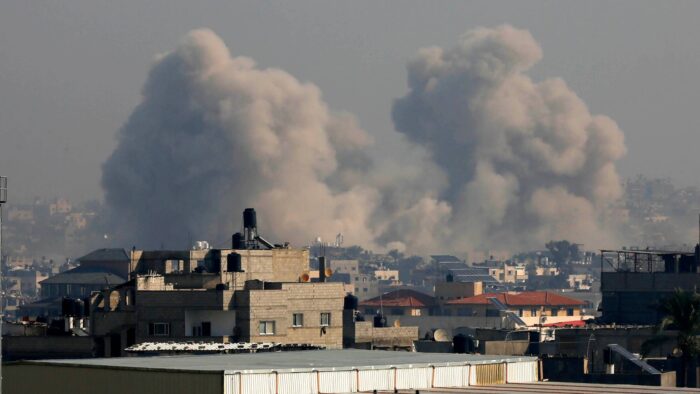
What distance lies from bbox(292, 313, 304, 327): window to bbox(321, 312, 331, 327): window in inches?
49.1

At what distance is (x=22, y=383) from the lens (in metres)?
61.4

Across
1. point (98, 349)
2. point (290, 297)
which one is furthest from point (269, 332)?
point (98, 349)

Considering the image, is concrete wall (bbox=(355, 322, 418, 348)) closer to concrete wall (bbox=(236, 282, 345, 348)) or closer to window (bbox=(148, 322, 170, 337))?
concrete wall (bbox=(236, 282, 345, 348))

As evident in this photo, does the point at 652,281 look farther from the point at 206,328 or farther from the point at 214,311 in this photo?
the point at 206,328

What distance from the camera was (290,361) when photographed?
215 ft

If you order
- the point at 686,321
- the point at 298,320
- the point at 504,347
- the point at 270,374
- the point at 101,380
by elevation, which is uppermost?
the point at 298,320

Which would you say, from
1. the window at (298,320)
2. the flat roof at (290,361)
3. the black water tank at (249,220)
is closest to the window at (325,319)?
the window at (298,320)

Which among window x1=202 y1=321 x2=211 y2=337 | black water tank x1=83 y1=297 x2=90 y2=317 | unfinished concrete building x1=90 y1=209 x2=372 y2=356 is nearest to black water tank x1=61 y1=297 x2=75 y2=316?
unfinished concrete building x1=90 y1=209 x2=372 y2=356

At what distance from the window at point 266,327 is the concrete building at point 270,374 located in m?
37.0

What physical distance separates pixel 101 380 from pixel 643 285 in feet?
303

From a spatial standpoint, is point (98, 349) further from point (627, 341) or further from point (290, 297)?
point (627, 341)

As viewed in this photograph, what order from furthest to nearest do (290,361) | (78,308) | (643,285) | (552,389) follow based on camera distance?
(643,285), (78,308), (290,361), (552,389)

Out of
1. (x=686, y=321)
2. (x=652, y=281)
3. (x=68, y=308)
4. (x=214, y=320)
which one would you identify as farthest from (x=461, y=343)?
(x=652, y=281)

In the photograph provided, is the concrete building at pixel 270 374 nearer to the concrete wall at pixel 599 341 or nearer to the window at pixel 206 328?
the window at pixel 206 328
